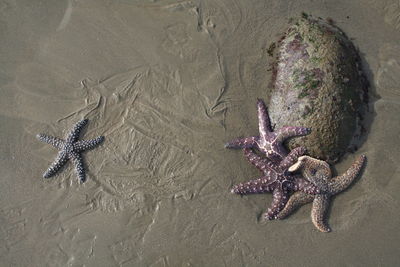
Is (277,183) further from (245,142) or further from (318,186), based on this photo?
(245,142)

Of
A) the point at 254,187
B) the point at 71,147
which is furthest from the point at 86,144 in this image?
the point at 254,187

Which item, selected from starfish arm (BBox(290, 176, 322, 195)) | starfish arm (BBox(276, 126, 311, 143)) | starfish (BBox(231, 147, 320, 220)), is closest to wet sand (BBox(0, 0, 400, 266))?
starfish (BBox(231, 147, 320, 220))

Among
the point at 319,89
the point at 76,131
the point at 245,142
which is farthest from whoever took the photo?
the point at 76,131

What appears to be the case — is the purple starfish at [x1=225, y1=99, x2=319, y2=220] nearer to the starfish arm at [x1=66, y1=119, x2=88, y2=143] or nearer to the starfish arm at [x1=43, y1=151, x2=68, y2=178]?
the starfish arm at [x1=66, y1=119, x2=88, y2=143]

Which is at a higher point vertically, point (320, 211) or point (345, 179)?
point (345, 179)

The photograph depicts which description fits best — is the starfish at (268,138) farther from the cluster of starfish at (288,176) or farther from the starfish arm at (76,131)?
the starfish arm at (76,131)

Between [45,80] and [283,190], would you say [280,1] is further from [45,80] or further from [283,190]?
[45,80]
